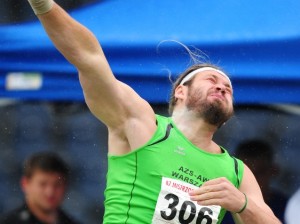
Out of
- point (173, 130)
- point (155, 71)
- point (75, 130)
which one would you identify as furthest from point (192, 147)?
Result: point (75, 130)

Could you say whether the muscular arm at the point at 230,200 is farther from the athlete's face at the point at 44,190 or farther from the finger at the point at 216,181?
the athlete's face at the point at 44,190

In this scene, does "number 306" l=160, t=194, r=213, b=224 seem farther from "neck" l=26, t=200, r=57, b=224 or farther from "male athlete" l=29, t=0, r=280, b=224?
"neck" l=26, t=200, r=57, b=224

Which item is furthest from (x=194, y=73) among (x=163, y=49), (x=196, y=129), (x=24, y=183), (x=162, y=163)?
(x=24, y=183)

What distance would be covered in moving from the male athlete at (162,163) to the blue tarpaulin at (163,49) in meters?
0.60

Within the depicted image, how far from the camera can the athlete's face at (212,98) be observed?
3852 mm

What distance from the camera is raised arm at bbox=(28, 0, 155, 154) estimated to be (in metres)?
3.19

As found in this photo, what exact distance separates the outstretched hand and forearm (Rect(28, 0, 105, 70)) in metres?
0.62

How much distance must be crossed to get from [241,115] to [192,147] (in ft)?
3.01

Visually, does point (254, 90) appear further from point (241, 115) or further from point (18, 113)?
point (18, 113)

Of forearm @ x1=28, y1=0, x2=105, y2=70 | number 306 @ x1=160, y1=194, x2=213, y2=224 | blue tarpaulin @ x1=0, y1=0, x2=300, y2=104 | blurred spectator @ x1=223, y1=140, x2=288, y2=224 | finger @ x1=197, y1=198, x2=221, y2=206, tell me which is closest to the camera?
forearm @ x1=28, y1=0, x2=105, y2=70

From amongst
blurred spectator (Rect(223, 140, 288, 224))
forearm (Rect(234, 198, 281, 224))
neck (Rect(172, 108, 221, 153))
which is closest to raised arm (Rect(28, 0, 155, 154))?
neck (Rect(172, 108, 221, 153))

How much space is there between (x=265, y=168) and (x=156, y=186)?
3.82ft

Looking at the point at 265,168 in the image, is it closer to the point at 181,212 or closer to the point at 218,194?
the point at 181,212

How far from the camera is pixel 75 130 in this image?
465 centimetres
